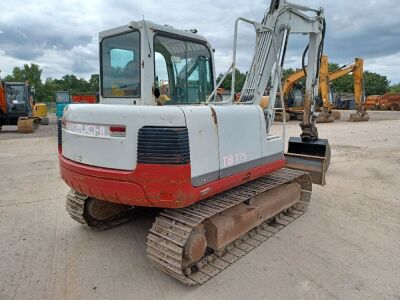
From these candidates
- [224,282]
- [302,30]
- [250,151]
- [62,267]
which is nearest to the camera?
[224,282]

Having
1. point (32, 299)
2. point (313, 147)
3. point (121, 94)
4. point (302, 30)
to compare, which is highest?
point (302, 30)

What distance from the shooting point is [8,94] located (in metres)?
17.8

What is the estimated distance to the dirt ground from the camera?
3211mm

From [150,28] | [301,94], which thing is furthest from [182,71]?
[301,94]

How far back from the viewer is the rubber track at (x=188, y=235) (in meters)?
3.23

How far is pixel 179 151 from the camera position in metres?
3.05

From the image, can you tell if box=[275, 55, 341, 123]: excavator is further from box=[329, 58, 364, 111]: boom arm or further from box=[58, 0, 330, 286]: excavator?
box=[58, 0, 330, 286]: excavator

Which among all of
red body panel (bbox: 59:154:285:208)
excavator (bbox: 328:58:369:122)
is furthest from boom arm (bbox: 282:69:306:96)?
red body panel (bbox: 59:154:285:208)

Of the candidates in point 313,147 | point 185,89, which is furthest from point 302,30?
→ point 185,89

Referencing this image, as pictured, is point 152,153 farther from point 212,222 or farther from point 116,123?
point 212,222

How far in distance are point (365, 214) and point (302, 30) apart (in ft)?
9.96

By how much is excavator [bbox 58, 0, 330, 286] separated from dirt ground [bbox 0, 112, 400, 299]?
241mm

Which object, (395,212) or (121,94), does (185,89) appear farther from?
(395,212)

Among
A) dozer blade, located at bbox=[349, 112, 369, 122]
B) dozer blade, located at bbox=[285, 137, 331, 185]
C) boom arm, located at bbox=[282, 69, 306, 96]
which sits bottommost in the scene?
dozer blade, located at bbox=[285, 137, 331, 185]
